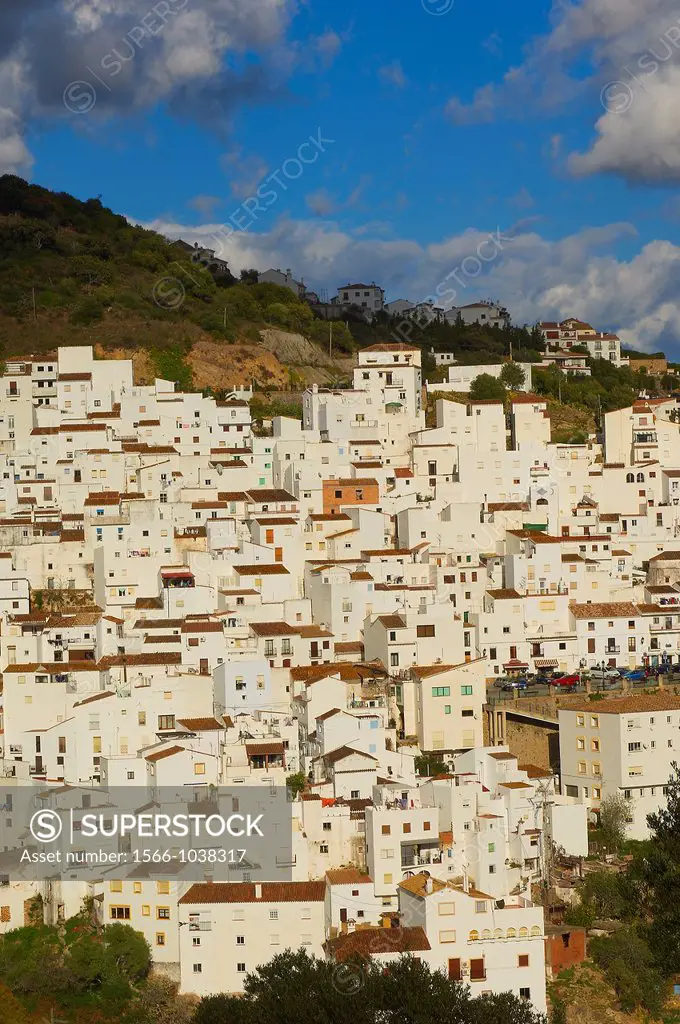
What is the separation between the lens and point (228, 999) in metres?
28.3

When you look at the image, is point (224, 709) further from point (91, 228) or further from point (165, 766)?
point (91, 228)

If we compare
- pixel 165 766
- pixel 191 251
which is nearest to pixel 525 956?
pixel 165 766

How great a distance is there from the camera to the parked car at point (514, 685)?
3959 cm

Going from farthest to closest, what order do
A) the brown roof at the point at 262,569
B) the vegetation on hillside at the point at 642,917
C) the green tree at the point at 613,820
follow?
the brown roof at the point at 262,569
the green tree at the point at 613,820
the vegetation on hillside at the point at 642,917

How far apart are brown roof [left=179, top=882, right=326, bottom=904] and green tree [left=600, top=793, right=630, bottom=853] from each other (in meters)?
7.02

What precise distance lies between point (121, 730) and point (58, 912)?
5.18 meters

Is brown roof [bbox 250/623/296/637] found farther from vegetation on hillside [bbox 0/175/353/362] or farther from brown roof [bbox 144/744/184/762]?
vegetation on hillside [bbox 0/175/353/362]

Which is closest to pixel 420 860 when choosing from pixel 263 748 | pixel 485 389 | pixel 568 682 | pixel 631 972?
pixel 631 972

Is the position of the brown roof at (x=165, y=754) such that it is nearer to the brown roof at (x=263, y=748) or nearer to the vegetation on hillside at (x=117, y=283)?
the brown roof at (x=263, y=748)

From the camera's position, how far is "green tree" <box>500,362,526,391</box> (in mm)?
61656

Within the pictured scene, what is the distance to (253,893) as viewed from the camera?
98.2 feet

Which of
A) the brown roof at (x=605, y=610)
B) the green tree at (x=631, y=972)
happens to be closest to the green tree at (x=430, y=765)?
the green tree at (x=631, y=972)

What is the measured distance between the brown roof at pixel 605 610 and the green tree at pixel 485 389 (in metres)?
16.9

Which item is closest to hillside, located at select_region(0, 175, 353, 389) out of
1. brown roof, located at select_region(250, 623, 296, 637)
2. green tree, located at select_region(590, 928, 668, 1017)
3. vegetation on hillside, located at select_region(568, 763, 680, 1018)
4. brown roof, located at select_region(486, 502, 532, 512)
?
brown roof, located at select_region(486, 502, 532, 512)
